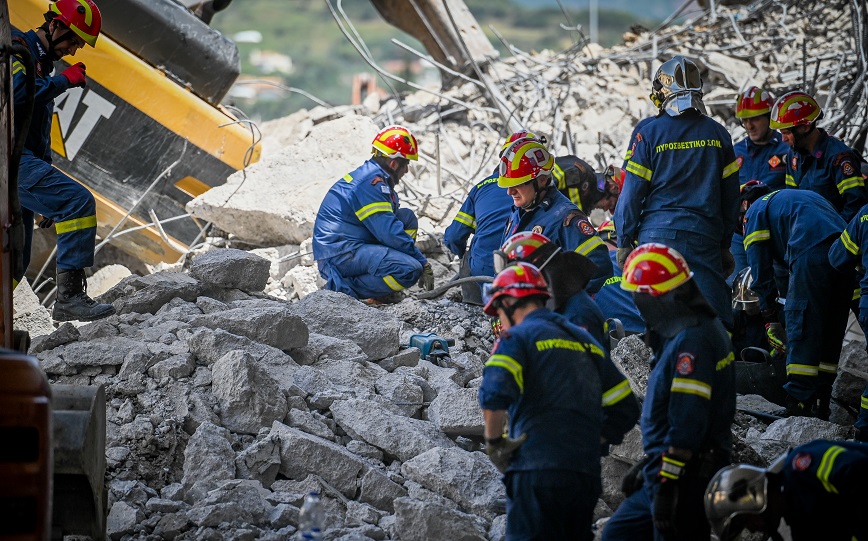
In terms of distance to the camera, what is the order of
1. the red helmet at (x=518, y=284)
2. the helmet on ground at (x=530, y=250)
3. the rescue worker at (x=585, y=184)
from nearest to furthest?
the red helmet at (x=518, y=284), the helmet on ground at (x=530, y=250), the rescue worker at (x=585, y=184)

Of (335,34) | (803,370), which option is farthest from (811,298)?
(335,34)

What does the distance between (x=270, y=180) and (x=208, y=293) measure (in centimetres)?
265

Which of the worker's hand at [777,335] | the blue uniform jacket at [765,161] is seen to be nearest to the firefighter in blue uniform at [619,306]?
the worker's hand at [777,335]

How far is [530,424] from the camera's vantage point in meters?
3.96

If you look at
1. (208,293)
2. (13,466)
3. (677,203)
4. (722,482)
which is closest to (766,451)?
(677,203)

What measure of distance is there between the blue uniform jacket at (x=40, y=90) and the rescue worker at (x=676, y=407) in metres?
3.35

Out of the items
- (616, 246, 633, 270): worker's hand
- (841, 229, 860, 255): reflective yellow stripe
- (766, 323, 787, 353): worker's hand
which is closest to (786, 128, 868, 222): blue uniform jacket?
(766, 323, 787, 353): worker's hand

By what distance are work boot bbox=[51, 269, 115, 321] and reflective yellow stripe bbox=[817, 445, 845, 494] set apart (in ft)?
14.0

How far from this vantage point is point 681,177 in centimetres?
634

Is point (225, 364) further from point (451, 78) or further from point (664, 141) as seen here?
→ point (451, 78)

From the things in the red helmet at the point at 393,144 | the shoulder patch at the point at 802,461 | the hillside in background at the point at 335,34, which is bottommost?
the shoulder patch at the point at 802,461

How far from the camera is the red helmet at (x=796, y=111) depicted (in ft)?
23.7

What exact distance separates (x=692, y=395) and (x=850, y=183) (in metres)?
3.81

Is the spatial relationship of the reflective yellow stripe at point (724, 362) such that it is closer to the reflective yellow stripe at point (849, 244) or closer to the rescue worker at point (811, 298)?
the reflective yellow stripe at point (849, 244)
